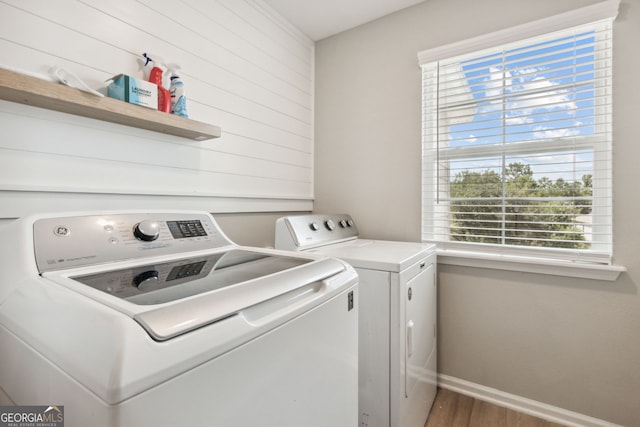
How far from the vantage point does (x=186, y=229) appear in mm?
1173

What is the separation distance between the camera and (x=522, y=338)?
1.74m

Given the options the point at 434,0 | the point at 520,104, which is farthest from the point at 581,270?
the point at 434,0

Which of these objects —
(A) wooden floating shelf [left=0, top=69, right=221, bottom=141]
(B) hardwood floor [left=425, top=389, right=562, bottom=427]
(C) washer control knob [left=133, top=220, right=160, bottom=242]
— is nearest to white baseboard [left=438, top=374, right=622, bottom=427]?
(B) hardwood floor [left=425, top=389, right=562, bottom=427]

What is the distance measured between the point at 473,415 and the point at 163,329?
1.91 metres

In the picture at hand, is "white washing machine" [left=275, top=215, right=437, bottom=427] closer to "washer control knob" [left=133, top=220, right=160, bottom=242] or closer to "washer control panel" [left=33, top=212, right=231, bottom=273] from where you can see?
"washer control panel" [left=33, top=212, right=231, bottom=273]

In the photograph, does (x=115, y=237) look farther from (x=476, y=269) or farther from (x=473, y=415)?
(x=473, y=415)

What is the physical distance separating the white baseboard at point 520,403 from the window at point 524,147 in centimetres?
84

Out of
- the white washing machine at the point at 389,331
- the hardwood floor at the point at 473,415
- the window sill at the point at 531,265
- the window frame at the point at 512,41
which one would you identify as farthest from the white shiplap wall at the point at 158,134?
the hardwood floor at the point at 473,415

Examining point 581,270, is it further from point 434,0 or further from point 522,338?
point 434,0

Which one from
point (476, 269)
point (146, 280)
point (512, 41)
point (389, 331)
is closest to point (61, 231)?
point (146, 280)

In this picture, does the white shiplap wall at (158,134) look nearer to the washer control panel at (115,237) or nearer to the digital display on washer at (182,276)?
the washer control panel at (115,237)

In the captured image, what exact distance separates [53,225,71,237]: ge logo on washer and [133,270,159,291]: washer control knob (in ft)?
0.89

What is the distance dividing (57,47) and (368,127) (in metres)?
1.72

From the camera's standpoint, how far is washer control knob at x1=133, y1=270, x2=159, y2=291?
699 millimetres
